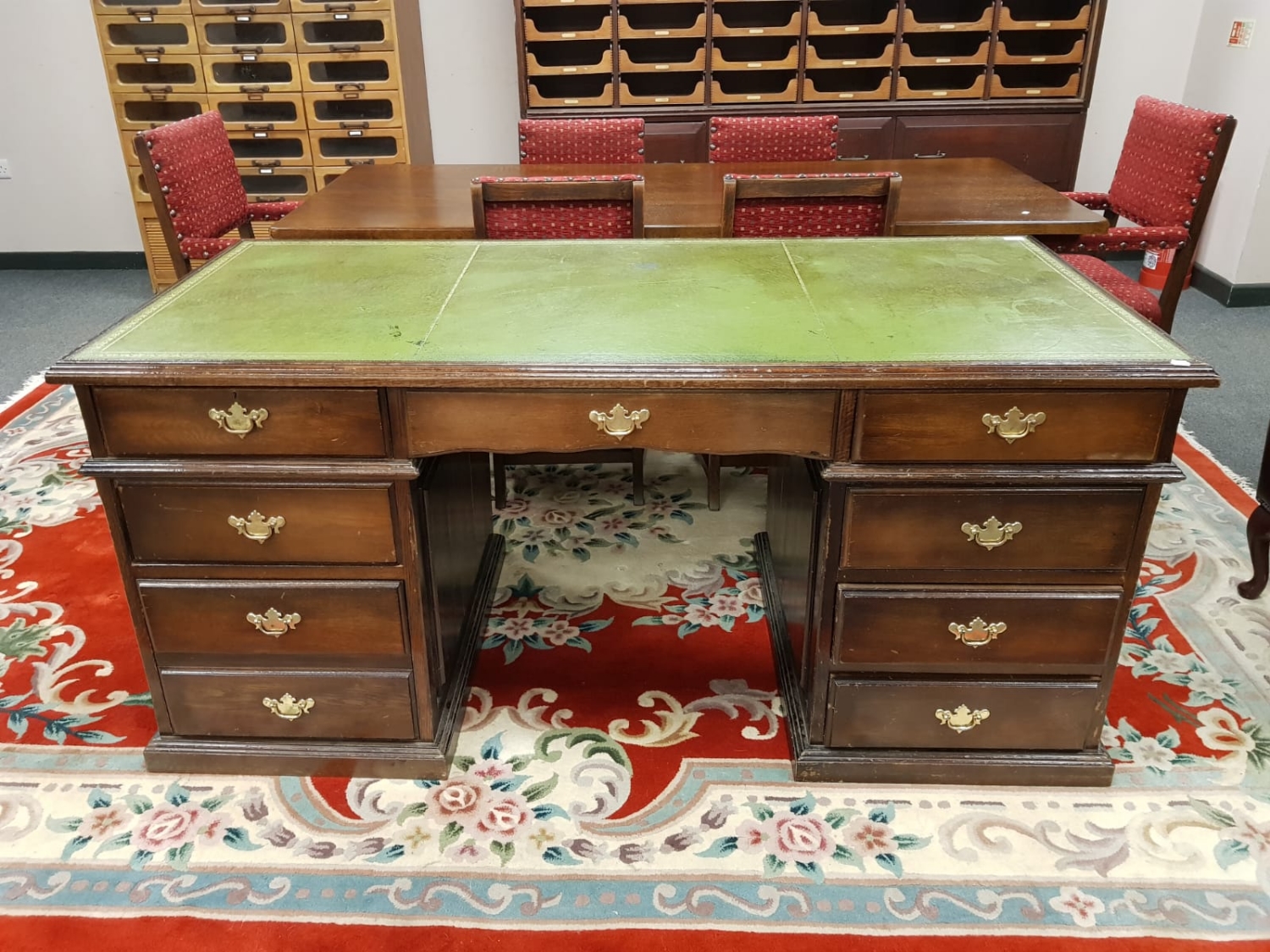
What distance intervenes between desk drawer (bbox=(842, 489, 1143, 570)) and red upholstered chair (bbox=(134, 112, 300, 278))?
2140 mm

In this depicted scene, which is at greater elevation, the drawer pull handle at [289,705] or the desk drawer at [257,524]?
the desk drawer at [257,524]

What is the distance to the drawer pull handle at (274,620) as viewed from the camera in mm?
1742

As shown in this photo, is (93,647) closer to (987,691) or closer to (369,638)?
(369,638)

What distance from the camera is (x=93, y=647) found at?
227cm

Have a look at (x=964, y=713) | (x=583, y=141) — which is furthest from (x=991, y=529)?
(x=583, y=141)

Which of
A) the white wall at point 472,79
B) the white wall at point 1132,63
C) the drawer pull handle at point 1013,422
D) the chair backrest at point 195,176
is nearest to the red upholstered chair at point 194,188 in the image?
the chair backrest at point 195,176

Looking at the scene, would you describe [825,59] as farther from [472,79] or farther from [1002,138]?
[472,79]

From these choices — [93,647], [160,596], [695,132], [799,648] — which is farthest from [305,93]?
[799,648]

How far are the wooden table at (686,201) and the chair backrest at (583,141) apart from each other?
0.29 feet

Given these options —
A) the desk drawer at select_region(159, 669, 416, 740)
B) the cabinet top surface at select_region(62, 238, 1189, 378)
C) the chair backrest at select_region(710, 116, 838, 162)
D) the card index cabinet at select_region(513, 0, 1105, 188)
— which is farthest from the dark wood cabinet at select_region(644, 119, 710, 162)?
the desk drawer at select_region(159, 669, 416, 740)

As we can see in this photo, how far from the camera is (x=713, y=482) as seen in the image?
2.82 m

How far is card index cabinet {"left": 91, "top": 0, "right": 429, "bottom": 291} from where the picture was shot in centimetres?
425

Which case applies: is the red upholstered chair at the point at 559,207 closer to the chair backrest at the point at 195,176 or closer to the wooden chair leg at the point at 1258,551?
the chair backrest at the point at 195,176

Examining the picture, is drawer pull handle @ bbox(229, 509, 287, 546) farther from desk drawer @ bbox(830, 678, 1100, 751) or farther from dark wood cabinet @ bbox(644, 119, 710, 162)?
dark wood cabinet @ bbox(644, 119, 710, 162)
